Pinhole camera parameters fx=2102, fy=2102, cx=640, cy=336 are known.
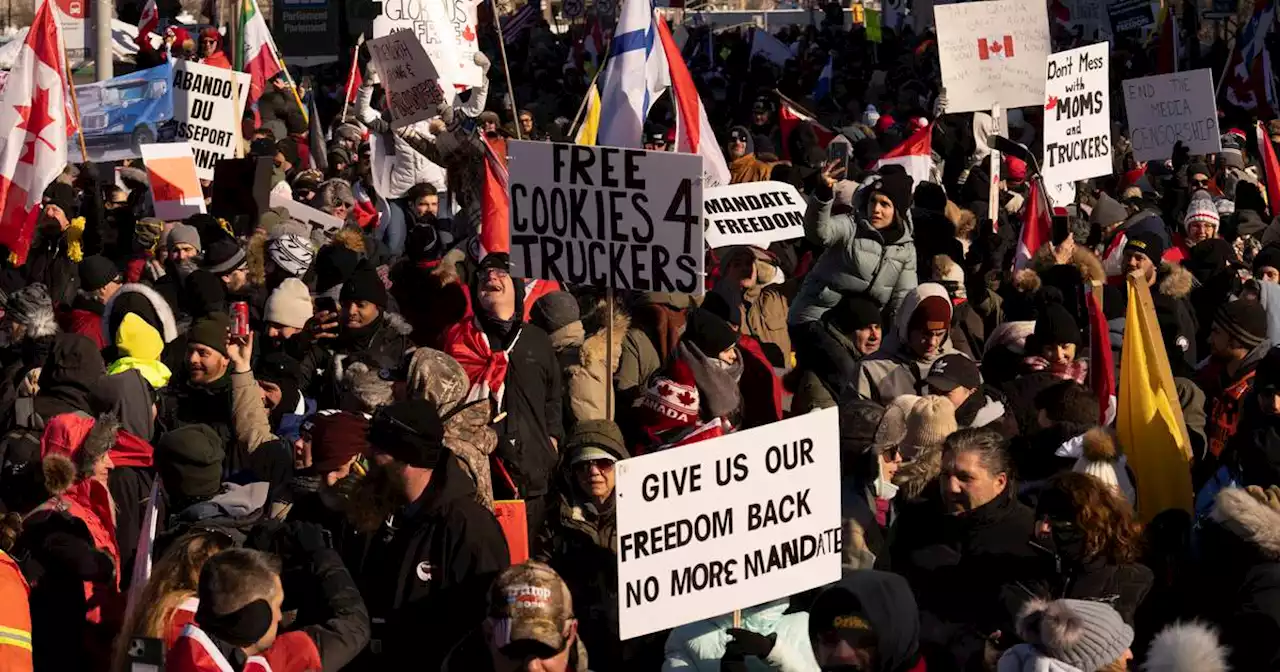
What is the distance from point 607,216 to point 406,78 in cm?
653

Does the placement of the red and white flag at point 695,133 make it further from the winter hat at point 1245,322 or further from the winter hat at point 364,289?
the winter hat at point 1245,322

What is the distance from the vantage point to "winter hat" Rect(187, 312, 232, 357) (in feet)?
23.4

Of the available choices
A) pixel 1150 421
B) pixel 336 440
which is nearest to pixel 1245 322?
pixel 1150 421

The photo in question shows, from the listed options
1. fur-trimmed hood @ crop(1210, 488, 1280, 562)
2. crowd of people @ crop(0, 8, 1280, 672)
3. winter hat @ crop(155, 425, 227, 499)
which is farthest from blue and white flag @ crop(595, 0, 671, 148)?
fur-trimmed hood @ crop(1210, 488, 1280, 562)

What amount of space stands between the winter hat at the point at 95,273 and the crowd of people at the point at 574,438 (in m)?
0.03

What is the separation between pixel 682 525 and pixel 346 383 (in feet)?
7.43

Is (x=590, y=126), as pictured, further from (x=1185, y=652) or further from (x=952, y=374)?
(x=1185, y=652)

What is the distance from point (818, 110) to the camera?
23.6 meters

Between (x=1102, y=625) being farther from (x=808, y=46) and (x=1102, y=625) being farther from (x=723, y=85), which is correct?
(x=808, y=46)

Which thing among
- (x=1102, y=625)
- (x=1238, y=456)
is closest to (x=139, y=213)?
(x=1238, y=456)

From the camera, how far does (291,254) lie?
Answer: 34.3 ft

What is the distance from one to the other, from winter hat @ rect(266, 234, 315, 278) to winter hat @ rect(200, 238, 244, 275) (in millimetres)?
681

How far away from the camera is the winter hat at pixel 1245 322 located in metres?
7.89

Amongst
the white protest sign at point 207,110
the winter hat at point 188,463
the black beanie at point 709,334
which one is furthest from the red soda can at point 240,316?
the white protest sign at point 207,110
